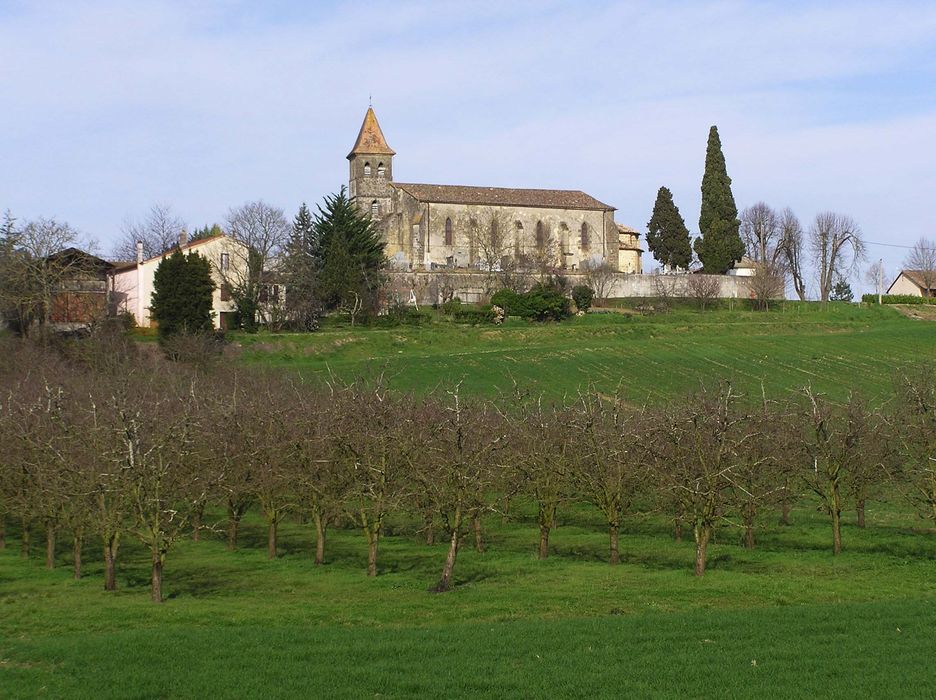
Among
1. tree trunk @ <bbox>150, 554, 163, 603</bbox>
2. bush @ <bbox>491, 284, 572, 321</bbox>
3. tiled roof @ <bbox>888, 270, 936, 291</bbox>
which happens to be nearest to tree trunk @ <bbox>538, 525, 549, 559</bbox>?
tree trunk @ <bbox>150, 554, 163, 603</bbox>

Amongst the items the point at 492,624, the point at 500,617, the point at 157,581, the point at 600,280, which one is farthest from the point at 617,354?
the point at 492,624

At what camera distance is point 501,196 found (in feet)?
327

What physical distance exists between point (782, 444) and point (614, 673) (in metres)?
17.1

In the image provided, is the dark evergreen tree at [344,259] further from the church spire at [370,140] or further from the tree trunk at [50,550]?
the tree trunk at [50,550]

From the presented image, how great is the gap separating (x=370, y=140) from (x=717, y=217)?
29.7m

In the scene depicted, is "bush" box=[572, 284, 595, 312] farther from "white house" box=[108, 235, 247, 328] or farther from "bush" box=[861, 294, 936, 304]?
"bush" box=[861, 294, 936, 304]

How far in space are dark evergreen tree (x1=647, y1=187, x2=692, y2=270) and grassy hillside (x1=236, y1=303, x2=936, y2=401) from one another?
19.8 meters

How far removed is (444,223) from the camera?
97625mm

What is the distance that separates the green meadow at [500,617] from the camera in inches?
613

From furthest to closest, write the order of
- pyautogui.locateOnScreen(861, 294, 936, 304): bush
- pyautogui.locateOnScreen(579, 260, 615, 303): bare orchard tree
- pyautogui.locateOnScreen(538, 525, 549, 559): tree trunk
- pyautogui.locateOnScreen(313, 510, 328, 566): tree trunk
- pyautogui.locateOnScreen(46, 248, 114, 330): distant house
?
pyautogui.locateOnScreen(861, 294, 936, 304): bush
pyautogui.locateOnScreen(579, 260, 615, 303): bare orchard tree
pyautogui.locateOnScreen(46, 248, 114, 330): distant house
pyautogui.locateOnScreen(538, 525, 549, 559): tree trunk
pyautogui.locateOnScreen(313, 510, 328, 566): tree trunk

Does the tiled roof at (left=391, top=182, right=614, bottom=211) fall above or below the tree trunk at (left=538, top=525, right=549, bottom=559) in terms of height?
above

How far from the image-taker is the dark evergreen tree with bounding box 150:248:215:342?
61.0 metres

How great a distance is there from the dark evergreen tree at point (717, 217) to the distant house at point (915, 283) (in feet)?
91.2

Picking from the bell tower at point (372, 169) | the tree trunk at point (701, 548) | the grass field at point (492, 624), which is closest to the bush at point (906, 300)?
the bell tower at point (372, 169)
